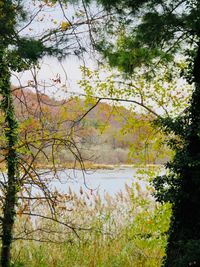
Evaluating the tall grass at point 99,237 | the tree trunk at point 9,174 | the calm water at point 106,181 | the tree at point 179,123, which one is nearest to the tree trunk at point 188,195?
the tree at point 179,123

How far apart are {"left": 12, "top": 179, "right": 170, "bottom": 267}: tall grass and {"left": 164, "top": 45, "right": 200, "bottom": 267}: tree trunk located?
52.8 inches

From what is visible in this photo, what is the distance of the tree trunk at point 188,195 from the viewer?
3896 millimetres

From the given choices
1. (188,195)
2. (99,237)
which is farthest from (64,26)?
(99,237)

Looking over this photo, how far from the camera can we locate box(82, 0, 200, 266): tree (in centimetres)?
387

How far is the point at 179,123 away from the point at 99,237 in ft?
8.32

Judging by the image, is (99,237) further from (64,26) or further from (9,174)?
(64,26)

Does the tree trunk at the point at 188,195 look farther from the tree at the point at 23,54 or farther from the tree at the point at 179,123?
the tree at the point at 23,54

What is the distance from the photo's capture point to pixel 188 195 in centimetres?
396

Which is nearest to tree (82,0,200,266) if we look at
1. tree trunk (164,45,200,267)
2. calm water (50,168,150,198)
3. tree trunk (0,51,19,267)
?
tree trunk (164,45,200,267)

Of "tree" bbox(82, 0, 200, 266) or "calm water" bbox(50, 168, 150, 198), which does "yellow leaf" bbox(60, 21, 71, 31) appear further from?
"calm water" bbox(50, 168, 150, 198)

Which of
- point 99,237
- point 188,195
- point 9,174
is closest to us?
point 188,195

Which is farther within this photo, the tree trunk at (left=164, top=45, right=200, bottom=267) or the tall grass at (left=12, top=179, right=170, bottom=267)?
the tall grass at (left=12, top=179, right=170, bottom=267)

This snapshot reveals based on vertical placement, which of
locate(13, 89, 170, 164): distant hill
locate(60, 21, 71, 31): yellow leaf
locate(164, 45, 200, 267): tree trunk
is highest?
locate(60, 21, 71, 31): yellow leaf

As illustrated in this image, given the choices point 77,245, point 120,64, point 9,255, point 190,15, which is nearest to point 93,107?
point 120,64
